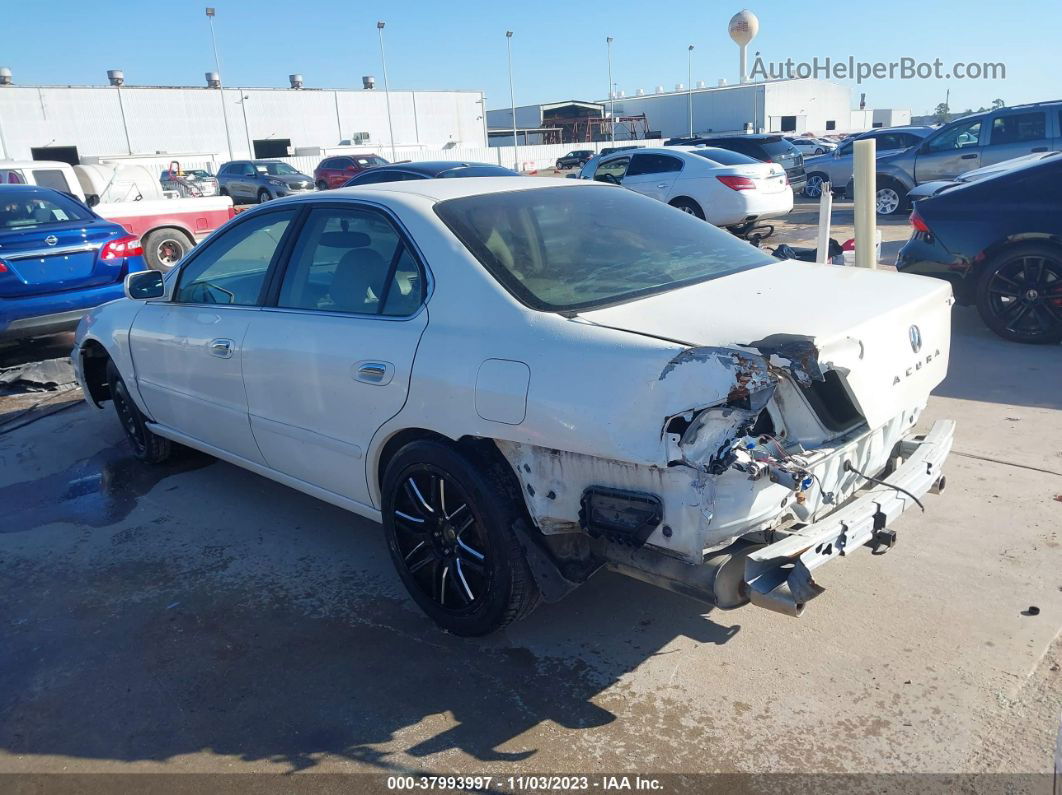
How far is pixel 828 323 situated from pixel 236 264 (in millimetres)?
3040

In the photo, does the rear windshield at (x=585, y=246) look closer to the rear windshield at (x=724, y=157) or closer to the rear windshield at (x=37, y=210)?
the rear windshield at (x=37, y=210)

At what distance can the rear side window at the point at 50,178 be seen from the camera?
13.2 m

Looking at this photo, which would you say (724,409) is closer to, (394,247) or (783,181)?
(394,247)

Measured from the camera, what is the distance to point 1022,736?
2598 mm

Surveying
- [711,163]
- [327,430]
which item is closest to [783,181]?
[711,163]

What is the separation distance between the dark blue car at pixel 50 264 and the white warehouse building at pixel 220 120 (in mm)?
36024

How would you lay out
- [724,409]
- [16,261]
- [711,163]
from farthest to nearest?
[711,163] < [16,261] < [724,409]

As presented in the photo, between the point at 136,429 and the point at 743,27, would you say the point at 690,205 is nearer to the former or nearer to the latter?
the point at 136,429

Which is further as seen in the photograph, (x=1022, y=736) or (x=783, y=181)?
(x=783, y=181)

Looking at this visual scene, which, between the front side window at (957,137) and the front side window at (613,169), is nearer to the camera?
the front side window at (957,137)

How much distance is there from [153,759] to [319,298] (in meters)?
1.90

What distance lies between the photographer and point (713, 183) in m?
12.9

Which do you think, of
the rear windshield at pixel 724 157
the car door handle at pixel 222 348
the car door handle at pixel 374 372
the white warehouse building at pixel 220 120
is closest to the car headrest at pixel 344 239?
the car door handle at pixel 374 372

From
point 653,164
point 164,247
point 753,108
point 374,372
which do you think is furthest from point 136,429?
point 753,108
